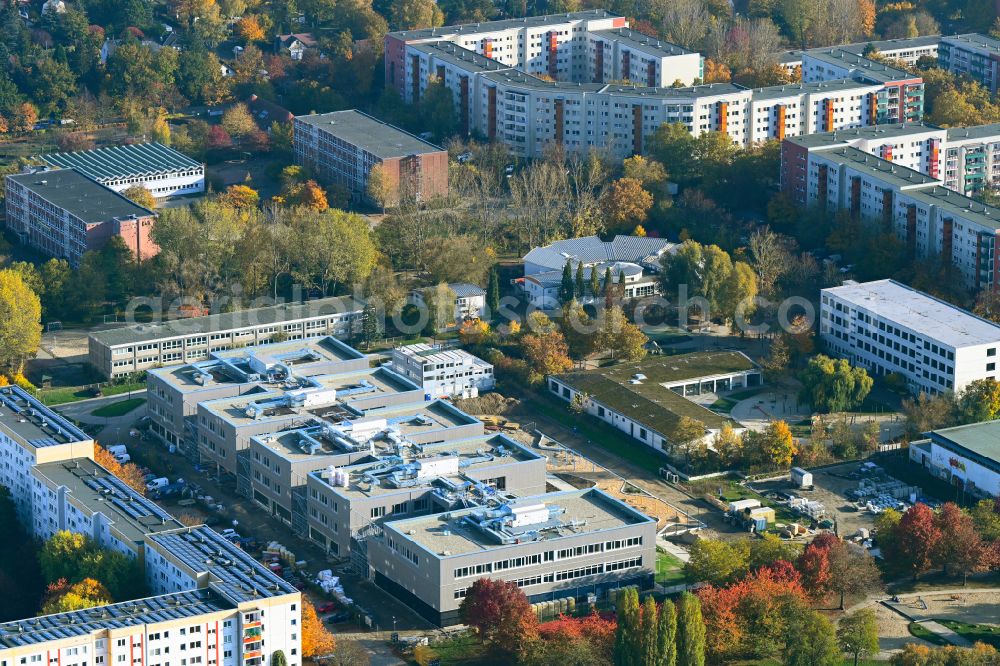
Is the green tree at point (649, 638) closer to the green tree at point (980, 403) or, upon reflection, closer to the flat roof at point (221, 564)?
the flat roof at point (221, 564)

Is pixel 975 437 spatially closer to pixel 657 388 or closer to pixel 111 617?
pixel 657 388

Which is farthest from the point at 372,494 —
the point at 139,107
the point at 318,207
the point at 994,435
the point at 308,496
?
the point at 139,107

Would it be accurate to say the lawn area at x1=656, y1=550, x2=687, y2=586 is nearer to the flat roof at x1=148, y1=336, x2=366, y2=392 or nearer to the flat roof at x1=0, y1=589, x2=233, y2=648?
the flat roof at x1=0, y1=589, x2=233, y2=648

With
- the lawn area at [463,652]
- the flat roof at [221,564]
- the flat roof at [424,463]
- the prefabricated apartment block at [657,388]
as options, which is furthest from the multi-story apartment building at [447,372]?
the lawn area at [463,652]

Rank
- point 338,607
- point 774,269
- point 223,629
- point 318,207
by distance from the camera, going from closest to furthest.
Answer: point 223,629 → point 338,607 → point 774,269 → point 318,207

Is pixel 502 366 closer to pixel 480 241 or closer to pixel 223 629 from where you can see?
pixel 480 241

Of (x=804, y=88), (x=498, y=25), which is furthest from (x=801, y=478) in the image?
(x=498, y=25)

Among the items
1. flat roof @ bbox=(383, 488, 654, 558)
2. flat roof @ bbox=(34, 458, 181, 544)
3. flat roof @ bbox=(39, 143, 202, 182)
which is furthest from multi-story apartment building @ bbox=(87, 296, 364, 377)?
flat roof @ bbox=(383, 488, 654, 558)
